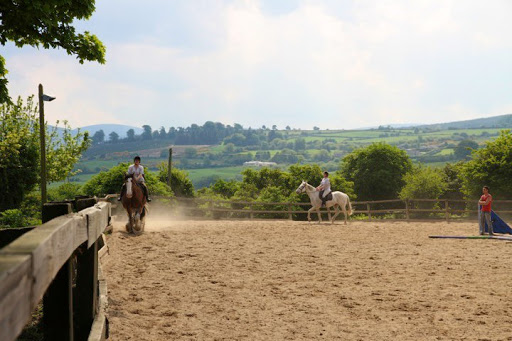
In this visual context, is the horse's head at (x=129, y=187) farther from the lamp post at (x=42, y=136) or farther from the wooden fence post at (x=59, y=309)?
the wooden fence post at (x=59, y=309)

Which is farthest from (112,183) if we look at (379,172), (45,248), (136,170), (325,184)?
(379,172)

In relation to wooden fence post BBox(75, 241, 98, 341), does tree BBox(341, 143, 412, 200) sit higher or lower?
lower

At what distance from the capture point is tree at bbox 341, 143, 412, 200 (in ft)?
225

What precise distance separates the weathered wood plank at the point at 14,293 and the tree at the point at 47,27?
8.36 m

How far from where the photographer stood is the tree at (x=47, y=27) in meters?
9.14

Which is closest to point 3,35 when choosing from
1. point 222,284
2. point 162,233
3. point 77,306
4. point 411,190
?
point 222,284

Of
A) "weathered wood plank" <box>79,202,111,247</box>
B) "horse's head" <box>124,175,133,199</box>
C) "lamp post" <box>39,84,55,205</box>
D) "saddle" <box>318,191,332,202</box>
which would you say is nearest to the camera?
"weathered wood plank" <box>79,202,111,247</box>

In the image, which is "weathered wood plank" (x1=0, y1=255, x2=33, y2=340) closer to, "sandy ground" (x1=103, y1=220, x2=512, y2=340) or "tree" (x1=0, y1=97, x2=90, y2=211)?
"sandy ground" (x1=103, y1=220, x2=512, y2=340)

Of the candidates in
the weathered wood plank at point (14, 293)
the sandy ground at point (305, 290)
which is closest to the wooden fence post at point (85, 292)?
the sandy ground at point (305, 290)

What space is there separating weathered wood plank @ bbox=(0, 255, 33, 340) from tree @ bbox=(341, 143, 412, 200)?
6846 cm

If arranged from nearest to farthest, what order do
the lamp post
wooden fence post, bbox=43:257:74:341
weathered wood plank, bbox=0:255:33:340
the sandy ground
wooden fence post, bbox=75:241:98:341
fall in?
weathered wood plank, bbox=0:255:33:340
wooden fence post, bbox=43:257:74:341
wooden fence post, bbox=75:241:98:341
the sandy ground
the lamp post

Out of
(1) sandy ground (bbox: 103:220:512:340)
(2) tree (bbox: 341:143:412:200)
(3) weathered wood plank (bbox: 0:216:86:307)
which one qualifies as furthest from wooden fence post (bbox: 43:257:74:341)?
(2) tree (bbox: 341:143:412:200)

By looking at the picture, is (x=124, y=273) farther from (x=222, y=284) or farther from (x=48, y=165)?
(x=48, y=165)

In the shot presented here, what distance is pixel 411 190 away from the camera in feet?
183
